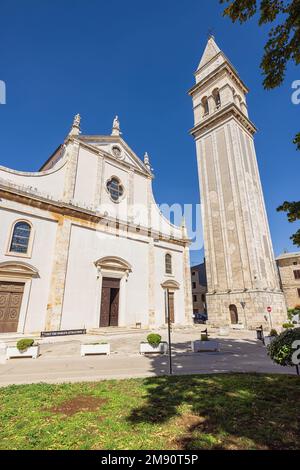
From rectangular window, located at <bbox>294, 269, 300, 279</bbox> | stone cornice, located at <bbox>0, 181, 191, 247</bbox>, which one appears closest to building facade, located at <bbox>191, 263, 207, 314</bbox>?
rectangular window, located at <bbox>294, 269, 300, 279</bbox>

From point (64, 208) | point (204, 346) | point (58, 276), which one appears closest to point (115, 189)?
point (64, 208)

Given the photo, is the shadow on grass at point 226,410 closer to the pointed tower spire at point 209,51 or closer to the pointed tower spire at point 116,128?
the pointed tower spire at point 116,128

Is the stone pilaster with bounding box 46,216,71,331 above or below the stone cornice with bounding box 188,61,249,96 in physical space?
below

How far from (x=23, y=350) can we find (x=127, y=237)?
1267cm

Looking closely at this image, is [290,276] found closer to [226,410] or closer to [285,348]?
[285,348]

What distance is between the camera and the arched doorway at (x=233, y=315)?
77.8 ft

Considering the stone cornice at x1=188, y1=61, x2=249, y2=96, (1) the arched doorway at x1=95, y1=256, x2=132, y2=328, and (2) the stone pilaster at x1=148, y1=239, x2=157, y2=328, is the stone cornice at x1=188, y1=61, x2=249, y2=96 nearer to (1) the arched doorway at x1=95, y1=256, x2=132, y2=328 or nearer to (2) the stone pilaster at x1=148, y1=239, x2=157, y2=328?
(2) the stone pilaster at x1=148, y1=239, x2=157, y2=328

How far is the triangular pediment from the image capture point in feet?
72.2

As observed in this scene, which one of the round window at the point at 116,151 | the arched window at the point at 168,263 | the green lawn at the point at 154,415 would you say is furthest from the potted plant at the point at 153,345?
the round window at the point at 116,151

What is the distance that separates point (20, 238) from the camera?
1562 centimetres

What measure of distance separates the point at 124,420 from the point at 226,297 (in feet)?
73.4

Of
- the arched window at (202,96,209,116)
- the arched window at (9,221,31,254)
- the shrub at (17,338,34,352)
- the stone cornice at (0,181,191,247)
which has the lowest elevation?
the shrub at (17,338,34,352)

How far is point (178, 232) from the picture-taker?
26578mm

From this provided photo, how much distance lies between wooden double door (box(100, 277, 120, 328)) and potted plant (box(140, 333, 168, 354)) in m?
7.95
